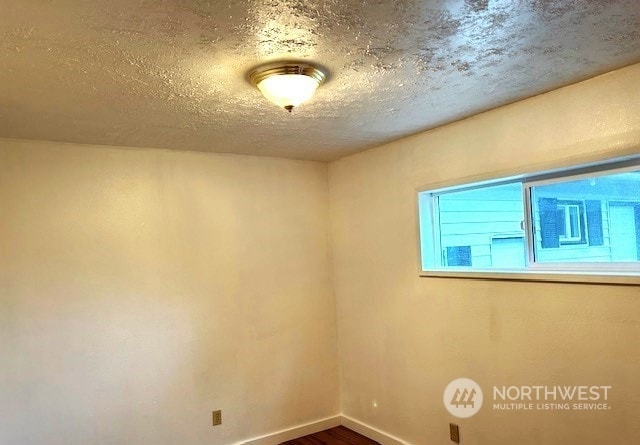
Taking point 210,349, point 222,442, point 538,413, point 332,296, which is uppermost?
point 332,296

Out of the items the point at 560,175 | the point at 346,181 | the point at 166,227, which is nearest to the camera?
the point at 560,175

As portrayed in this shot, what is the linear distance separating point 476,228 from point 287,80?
1.77 meters

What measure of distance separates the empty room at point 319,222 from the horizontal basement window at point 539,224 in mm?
14

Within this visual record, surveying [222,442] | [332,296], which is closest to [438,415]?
[332,296]

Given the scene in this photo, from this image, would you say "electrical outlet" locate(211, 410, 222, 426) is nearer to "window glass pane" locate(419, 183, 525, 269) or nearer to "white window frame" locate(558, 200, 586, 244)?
"window glass pane" locate(419, 183, 525, 269)

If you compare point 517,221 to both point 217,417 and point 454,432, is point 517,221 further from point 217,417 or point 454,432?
point 217,417

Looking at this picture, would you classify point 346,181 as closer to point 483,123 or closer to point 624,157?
point 483,123

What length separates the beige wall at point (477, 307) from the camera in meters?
2.18

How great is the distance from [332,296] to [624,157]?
257cm

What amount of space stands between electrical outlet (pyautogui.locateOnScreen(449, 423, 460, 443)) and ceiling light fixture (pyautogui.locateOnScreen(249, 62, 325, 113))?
2.34 meters

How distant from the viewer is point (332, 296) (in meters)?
4.11

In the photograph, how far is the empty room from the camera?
5.71 ft

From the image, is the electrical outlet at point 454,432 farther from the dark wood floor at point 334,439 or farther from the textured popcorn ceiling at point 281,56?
the textured popcorn ceiling at point 281,56

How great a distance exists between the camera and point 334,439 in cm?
372
